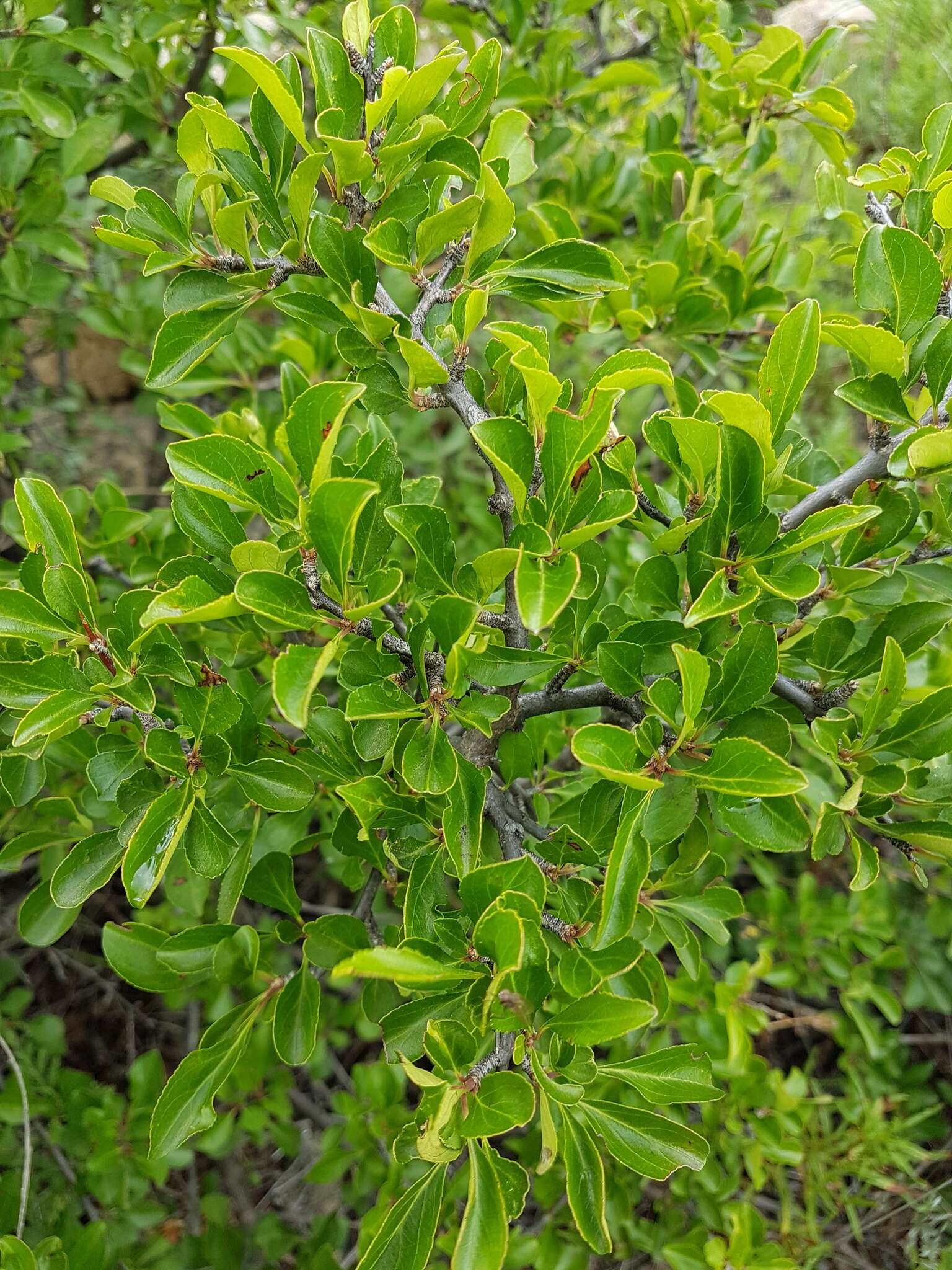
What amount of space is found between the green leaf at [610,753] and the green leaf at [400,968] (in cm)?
19

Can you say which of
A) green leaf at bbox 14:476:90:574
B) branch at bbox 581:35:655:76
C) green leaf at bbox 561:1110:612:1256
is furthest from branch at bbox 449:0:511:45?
green leaf at bbox 561:1110:612:1256

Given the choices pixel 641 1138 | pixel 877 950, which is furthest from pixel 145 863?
pixel 877 950

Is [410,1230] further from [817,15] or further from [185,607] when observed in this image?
[817,15]

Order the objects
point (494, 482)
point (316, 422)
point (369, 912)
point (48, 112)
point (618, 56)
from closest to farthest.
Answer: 1. point (316, 422)
2. point (494, 482)
3. point (369, 912)
4. point (48, 112)
5. point (618, 56)

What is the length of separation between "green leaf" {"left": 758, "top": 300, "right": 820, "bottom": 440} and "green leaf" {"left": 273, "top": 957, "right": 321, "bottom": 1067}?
0.73 m

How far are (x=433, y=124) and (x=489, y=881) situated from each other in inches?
25.4

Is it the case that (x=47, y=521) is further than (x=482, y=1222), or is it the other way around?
(x=47, y=521)

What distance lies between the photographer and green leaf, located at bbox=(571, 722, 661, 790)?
63 cm

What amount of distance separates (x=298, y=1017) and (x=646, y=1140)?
37cm

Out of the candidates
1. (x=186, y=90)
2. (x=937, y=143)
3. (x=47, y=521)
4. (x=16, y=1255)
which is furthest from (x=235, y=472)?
(x=186, y=90)

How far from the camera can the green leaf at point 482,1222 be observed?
2.08ft

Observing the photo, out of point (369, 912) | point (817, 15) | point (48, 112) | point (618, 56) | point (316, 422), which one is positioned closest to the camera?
point (316, 422)

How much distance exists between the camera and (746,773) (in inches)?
26.3

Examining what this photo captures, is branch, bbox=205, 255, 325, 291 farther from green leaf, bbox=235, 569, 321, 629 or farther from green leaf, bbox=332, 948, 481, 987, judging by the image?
green leaf, bbox=332, 948, 481, 987
